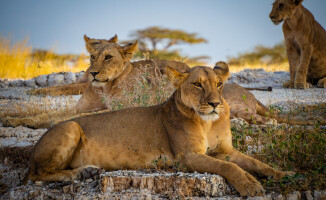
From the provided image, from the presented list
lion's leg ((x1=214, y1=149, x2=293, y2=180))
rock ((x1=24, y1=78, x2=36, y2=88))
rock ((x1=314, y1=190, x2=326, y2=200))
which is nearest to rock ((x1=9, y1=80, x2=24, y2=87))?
rock ((x1=24, y1=78, x2=36, y2=88))

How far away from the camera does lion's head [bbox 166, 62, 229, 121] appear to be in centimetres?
369

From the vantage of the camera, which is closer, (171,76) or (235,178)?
(235,178)

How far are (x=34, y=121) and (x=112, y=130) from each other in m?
2.69

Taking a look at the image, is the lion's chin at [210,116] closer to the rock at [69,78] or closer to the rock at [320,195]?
the rock at [320,195]

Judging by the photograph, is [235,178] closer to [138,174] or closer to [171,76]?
[138,174]

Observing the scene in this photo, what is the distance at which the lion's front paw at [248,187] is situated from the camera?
10.3 ft

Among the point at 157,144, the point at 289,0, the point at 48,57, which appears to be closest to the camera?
the point at 157,144

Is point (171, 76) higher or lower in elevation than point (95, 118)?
higher

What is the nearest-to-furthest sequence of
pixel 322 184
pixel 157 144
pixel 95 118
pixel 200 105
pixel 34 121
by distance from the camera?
pixel 322 184
pixel 200 105
pixel 157 144
pixel 95 118
pixel 34 121

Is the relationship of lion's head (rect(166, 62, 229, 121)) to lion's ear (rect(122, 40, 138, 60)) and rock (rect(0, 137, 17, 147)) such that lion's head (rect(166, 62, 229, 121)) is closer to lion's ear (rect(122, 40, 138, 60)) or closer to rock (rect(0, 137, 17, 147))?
rock (rect(0, 137, 17, 147))

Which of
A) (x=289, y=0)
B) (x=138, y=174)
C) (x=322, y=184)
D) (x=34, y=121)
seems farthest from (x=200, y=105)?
(x=289, y=0)

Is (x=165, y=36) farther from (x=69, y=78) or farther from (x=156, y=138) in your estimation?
(x=156, y=138)

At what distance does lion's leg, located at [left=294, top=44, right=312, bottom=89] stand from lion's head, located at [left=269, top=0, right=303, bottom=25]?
92 centimetres

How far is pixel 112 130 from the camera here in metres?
4.16
